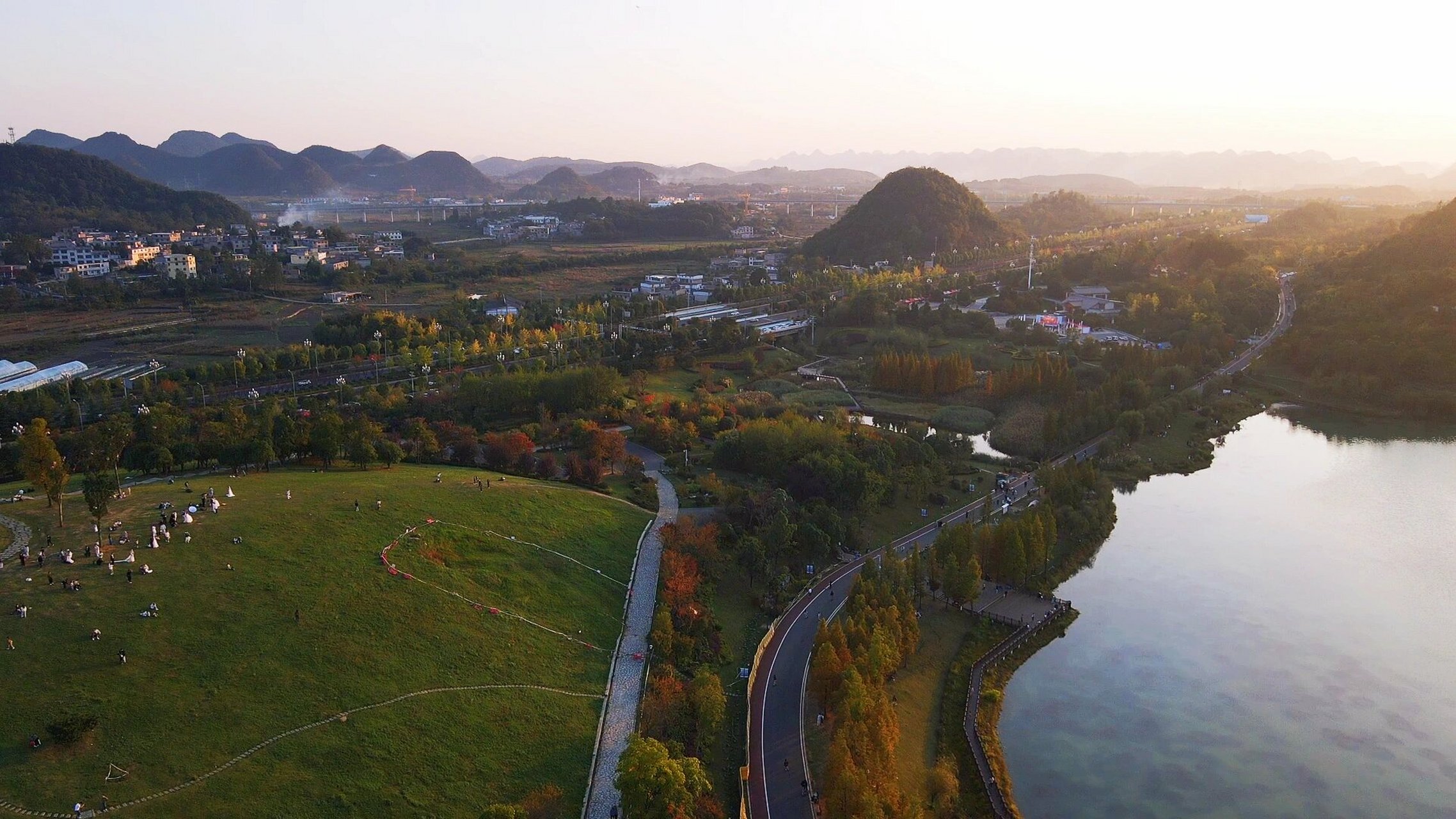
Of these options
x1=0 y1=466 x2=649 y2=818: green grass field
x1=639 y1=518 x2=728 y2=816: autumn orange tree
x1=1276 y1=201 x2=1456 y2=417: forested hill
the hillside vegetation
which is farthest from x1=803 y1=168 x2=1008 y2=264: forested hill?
the hillside vegetation

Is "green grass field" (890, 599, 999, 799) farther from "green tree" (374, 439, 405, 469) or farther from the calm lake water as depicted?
"green tree" (374, 439, 405, 469)

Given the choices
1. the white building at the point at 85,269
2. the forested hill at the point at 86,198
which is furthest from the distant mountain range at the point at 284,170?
the white building at the point at 85,269

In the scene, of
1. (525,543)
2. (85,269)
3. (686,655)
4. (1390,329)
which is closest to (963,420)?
(525,543)

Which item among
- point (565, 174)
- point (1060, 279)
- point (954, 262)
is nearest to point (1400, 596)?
point (1060, 279)

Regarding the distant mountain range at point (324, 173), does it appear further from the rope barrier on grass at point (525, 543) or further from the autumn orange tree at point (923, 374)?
the rope barrier on grass at point (525, 543)

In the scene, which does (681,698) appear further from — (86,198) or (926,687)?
(86,198)

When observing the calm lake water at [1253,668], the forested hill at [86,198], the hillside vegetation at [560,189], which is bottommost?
the calm lake water at [1253,668]

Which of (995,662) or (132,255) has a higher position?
(132,255)
